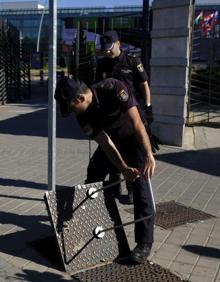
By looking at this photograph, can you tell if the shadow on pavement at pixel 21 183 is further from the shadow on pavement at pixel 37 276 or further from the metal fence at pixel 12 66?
the metal fence at pixel 12 66

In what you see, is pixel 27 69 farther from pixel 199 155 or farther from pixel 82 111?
pixel 82 111

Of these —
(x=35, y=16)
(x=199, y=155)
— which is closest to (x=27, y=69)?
(x=199, y=155)

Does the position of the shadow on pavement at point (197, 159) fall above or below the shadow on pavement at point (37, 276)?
below

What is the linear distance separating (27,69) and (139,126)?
18.6 meters

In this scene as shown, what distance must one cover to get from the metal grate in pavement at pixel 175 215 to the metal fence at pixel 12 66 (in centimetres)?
1355

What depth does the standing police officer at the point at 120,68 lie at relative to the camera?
219 inches

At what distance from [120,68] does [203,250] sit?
2177mm

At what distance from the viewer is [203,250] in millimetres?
4754

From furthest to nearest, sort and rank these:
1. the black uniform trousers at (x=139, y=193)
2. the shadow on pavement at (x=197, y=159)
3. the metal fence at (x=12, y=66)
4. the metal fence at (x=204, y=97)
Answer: the metal fence at (x=12, y=66) < the metal fence at (x=204, y=97) < the shadow on pavement at (x=197, y=159) < the black uniform trousers at (x=139, y=193)

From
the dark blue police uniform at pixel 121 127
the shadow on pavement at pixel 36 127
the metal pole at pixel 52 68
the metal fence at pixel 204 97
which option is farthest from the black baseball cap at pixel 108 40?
the metal fence at pixel 204 97

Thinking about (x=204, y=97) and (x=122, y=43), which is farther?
(x=122, y=43)

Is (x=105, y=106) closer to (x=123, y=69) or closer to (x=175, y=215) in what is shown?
(x=123, y=69)

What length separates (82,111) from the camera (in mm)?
3916

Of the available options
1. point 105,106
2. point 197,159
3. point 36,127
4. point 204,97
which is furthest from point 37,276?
point 204,97
